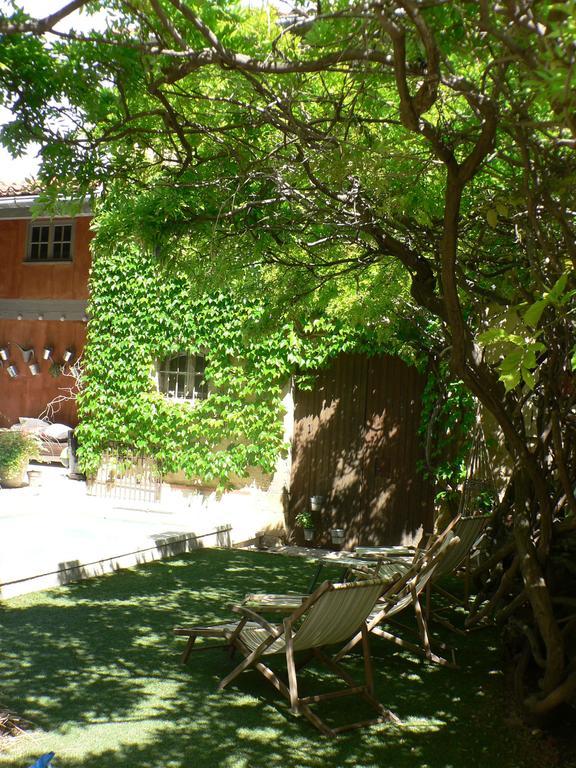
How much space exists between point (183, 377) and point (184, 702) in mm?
8260

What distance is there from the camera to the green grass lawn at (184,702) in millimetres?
4223

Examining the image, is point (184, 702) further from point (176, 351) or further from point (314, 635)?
point (176, 351)

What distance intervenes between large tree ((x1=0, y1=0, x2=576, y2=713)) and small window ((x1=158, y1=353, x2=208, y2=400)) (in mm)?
5749

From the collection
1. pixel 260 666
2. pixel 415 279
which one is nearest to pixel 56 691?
pixel 260 666

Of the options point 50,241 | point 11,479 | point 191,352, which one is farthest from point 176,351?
point 50,241

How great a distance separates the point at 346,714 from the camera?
4910mm

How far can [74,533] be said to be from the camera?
10.0 metres

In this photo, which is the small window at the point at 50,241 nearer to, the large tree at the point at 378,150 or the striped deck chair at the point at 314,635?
the large tree at the point at 378,150

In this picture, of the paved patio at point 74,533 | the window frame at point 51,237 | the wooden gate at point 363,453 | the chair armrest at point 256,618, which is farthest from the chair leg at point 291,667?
the window frame at point 51,237

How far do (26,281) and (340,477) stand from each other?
27.9 ft

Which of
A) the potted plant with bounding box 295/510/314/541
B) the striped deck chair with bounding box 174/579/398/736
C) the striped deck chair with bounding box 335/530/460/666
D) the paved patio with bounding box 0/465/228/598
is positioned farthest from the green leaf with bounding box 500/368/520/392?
the potted plant with bounding box 295/510/314/541

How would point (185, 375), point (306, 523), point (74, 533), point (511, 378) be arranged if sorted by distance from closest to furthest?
point (511, 378), point (74, 533), point (306, 523), point (185, 375)

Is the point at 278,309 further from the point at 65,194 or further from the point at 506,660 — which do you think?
the point at 506,660

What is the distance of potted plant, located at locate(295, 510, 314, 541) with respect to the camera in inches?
452
